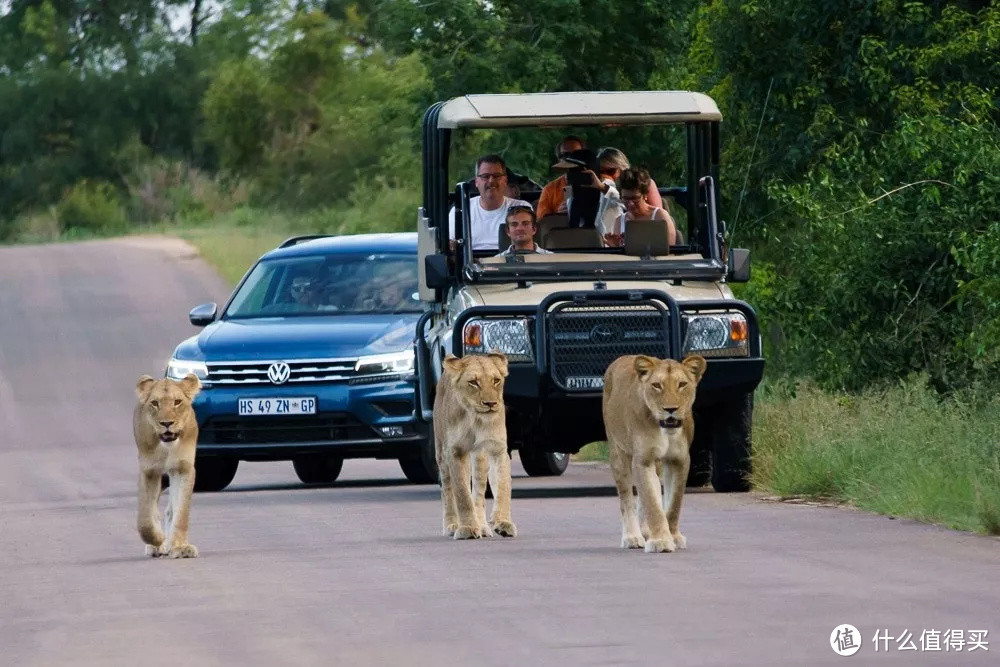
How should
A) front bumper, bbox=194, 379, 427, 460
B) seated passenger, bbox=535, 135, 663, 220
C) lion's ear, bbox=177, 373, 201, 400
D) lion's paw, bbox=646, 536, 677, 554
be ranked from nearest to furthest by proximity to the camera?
lion's paw, bbox=646, 536, 677, 554 < lion's ear, bbox=177, 373, 201, 400 < seated passenger, bbox=535, 135, 663, 220 < front bumper, bbox=194, 379, 427, 460

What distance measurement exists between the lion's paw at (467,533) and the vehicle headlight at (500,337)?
1.85 m

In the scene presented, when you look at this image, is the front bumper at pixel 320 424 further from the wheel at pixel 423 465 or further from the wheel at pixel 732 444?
the wheel at pixel 732 444

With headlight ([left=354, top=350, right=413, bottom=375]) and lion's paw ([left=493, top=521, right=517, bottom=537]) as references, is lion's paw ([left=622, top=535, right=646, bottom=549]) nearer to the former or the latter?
lion's paw ([left=493, top=521, right=517, bottom=537])

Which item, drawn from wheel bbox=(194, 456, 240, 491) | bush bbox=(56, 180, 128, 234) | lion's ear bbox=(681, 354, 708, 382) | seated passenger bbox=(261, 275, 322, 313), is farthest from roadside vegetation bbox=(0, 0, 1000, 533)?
bush bbox=(56, 180, 128, 234)

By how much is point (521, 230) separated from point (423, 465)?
2509mm

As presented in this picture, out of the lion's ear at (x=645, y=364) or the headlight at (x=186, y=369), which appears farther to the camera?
the headlight at (x=186, y=369)

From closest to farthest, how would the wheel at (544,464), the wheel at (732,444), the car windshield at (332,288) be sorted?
1. the wheel at (732,444)
2. the car windshield at (332,288)
3. the wheel at (544,464)

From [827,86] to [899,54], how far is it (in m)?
1.57

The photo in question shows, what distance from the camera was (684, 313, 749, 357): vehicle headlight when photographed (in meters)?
13.8

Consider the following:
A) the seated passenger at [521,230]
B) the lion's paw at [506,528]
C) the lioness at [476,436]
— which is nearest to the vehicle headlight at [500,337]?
the seated passenger at [521,230]

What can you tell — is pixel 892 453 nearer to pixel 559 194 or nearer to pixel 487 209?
pixel 559 194

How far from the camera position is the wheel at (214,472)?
16.4 m

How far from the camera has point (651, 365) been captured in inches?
431

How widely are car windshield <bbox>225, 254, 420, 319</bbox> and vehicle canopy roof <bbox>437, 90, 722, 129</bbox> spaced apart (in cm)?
234
